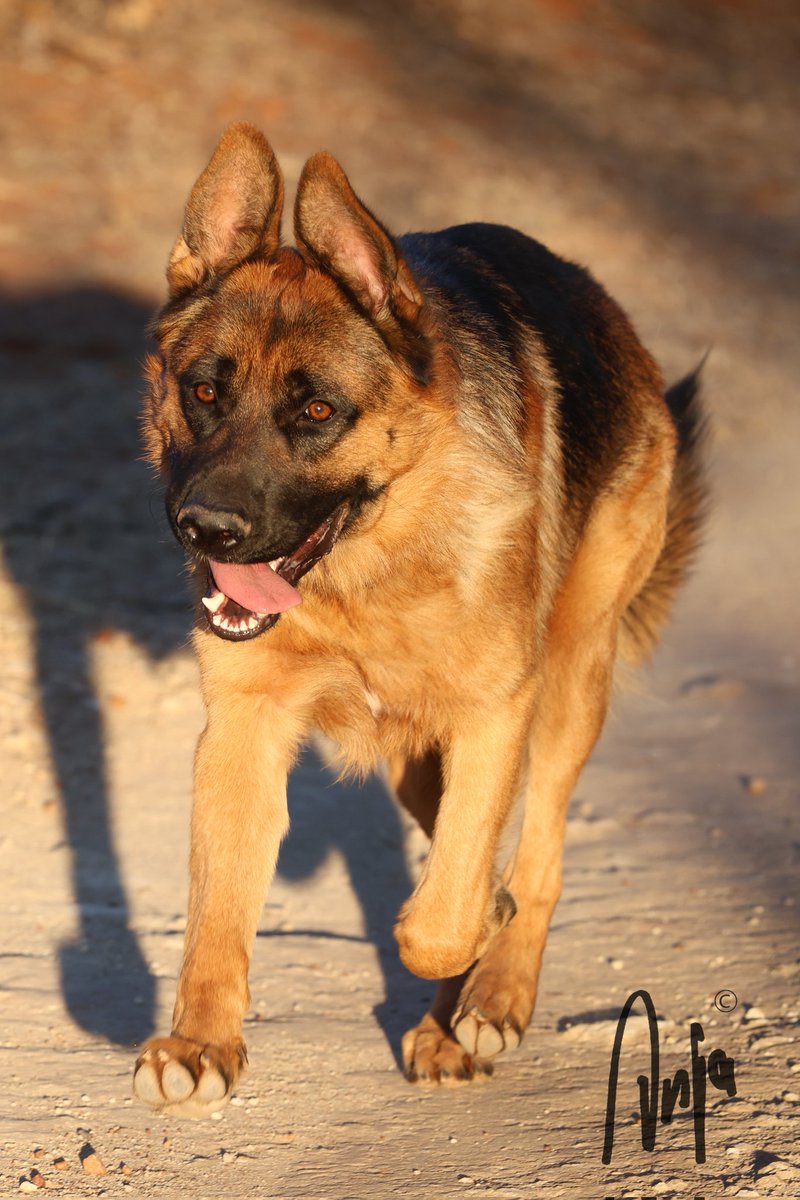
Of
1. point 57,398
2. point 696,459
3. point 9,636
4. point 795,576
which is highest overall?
point 696,459

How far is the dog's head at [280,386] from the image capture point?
12.1 feet

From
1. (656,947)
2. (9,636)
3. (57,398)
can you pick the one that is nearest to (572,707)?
(656,947)

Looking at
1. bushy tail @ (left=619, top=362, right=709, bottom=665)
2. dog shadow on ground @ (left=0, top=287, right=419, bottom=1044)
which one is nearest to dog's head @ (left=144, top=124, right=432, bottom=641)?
dog shadow on ground @ (left=0, top=287, right=419, bottom=1044)

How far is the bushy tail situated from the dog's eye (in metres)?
2.15

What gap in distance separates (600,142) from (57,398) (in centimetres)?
875

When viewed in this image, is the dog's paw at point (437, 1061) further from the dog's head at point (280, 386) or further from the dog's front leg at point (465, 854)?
the dog's head at point (280, 386)

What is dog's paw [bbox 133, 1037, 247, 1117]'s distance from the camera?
3512 millimetres

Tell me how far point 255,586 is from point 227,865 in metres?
0.77

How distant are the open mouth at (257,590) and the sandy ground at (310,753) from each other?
1.27 meters

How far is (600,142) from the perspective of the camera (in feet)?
56.3

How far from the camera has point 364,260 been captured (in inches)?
154

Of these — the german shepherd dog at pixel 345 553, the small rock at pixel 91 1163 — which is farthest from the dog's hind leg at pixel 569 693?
the small rock at pixel 91 1163

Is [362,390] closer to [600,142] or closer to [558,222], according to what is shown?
[558,222]

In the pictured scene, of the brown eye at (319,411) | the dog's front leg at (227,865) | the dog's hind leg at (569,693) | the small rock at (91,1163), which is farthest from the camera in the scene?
the dog's hind leg at (569,693)
